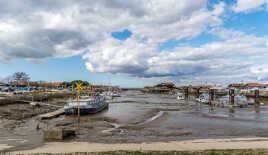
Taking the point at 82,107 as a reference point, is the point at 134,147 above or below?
below

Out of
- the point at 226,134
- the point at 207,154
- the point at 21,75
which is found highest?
the point at 21,75

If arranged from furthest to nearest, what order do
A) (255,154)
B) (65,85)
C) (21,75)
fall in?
(65,85), (21,75), (255,154)

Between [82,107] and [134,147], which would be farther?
[82,107]

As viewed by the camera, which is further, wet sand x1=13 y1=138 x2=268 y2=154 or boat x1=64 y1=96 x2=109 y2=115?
boat x1=64 y1=96 x2=109 y2=115

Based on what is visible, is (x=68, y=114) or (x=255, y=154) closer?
(x=255, y=154)

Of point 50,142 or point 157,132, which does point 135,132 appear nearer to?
point 157,132

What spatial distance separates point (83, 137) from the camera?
18.6 meters

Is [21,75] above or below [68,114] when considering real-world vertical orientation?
above

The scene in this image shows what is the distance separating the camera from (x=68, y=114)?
116 feet

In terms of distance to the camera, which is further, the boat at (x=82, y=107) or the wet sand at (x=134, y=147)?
the boat at (x=82, y=107)

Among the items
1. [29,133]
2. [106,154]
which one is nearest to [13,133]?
[29,133]

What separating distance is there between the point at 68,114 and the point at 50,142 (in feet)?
65.6

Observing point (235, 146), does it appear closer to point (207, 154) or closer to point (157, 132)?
point (207, 154)

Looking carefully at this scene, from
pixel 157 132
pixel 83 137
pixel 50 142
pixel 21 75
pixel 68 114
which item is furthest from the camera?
pixel 21 75
